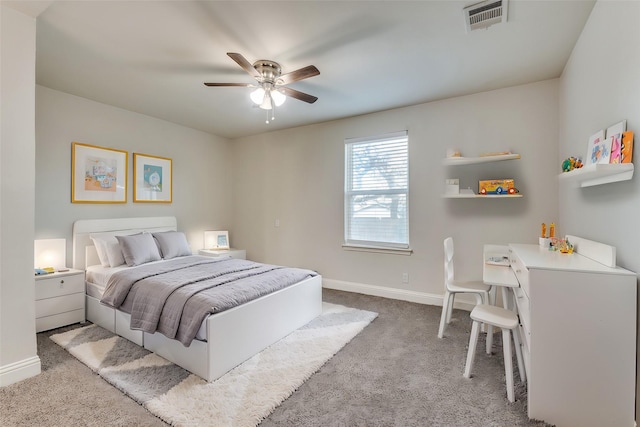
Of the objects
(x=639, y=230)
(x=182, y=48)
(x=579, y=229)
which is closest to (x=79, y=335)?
(x=182, y=48)

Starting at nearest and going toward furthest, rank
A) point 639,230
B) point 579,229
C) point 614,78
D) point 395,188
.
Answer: point 639,230
point 614,78
point 579,229
point 395,188

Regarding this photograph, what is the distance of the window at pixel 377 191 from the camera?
3.75 meters

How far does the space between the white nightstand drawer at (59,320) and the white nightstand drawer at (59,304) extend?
0.04 m

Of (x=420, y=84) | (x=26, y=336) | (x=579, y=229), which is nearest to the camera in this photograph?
(x=26, y=336)

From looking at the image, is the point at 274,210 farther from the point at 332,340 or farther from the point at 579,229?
the point at 579,229

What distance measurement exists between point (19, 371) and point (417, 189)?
12.9 ft

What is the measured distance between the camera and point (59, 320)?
2.82 m

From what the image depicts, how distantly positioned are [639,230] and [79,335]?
4092 millimetres

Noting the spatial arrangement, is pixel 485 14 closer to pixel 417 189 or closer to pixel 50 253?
pixel 417 189

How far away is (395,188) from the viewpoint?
3.79 metres

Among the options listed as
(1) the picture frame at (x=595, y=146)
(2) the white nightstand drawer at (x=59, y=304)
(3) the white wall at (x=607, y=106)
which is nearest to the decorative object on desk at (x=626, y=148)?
(3) the white wall at (x=607, y=106)

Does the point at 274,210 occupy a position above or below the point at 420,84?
below

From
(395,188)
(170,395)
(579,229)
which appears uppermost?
(395,188)

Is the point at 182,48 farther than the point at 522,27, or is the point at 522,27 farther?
the point at 182,48
